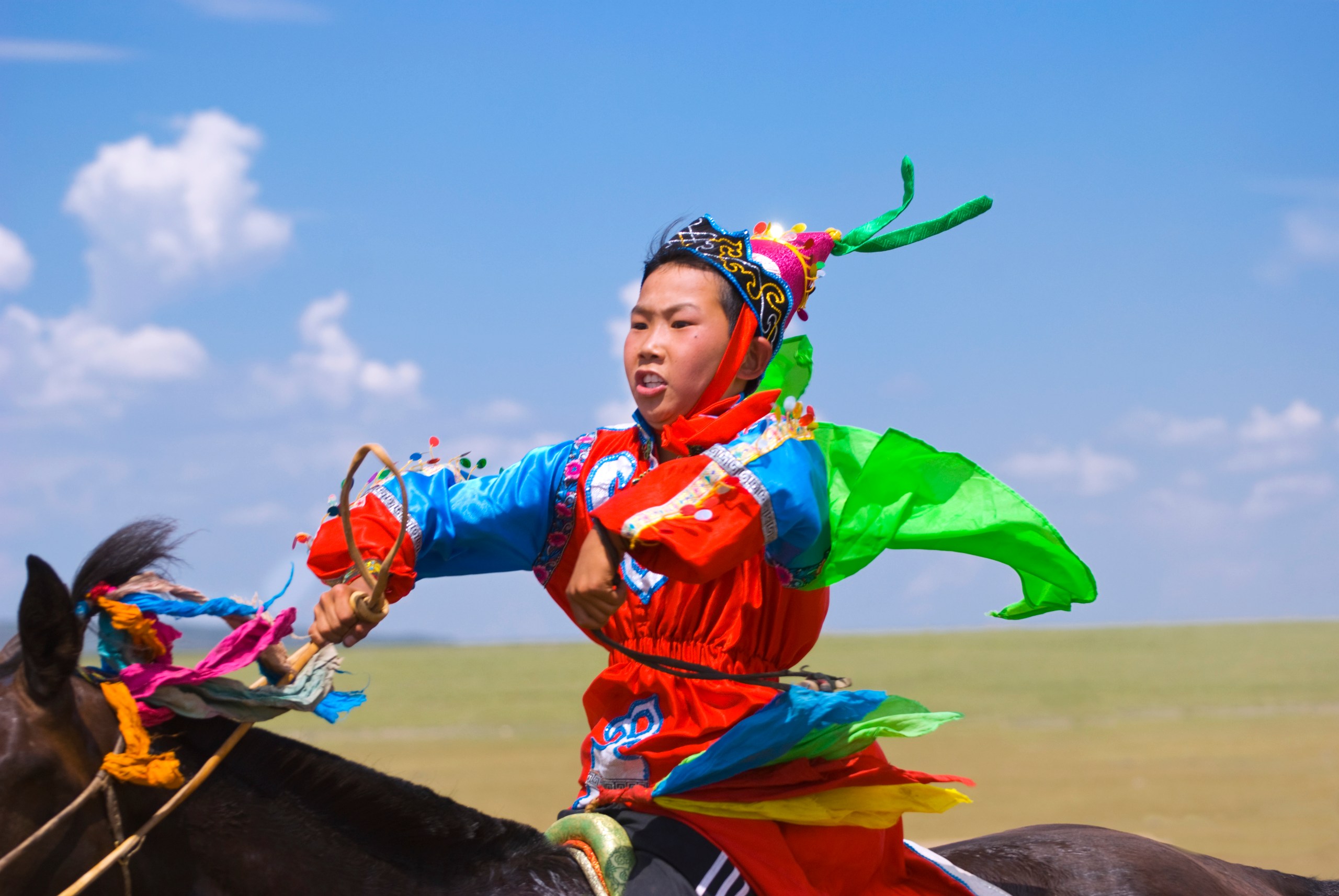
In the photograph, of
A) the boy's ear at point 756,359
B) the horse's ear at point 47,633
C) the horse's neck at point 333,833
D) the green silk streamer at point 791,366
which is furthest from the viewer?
the green silk streamer at point 791,366

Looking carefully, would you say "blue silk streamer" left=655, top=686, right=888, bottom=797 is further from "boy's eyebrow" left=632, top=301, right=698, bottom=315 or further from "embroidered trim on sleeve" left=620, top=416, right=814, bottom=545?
"boy's eyebrow" left=632, top=301, right=698, bottom=315

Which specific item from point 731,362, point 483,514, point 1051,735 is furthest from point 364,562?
point 1051,735

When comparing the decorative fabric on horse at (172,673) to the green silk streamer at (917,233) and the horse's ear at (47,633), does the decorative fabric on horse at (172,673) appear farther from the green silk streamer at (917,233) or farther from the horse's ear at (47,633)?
the green silk streamer at (917,233)

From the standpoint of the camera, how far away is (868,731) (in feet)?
8.80

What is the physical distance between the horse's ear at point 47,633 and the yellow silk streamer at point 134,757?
9 centimetres

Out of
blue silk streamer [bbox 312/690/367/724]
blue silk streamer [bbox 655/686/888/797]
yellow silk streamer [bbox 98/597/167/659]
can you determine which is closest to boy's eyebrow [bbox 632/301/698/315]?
blue silk streamer [bbox 655/686/888/797]

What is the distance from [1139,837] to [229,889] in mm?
2514

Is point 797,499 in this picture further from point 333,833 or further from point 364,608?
point 333,833

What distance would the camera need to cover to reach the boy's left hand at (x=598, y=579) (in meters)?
2.36

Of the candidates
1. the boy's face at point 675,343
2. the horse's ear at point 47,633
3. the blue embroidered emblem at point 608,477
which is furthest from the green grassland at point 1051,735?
the horse's ear at point 47,633

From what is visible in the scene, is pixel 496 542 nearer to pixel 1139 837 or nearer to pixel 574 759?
pixel 1139 837

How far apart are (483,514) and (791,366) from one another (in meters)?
0.95

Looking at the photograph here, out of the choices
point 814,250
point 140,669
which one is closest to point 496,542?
point 140,669

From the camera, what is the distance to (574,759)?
17.9 metres
